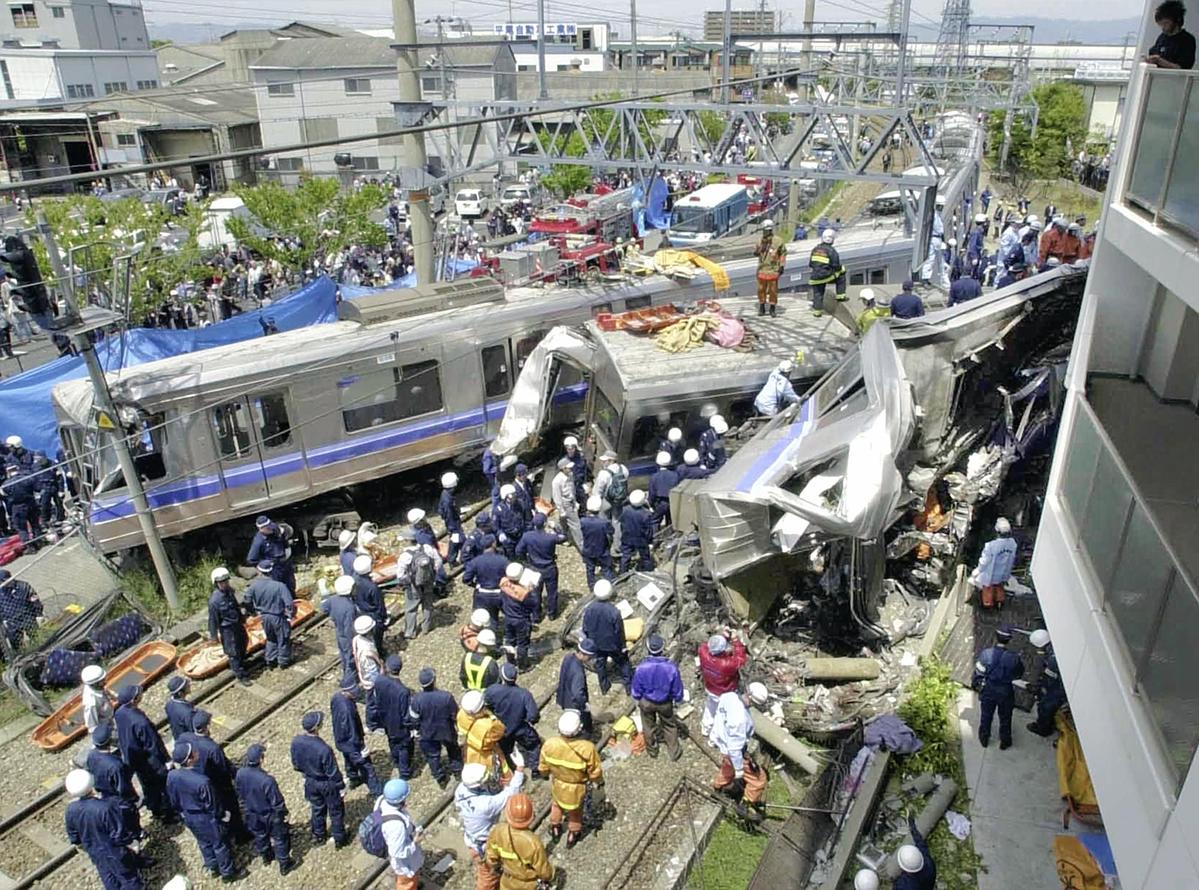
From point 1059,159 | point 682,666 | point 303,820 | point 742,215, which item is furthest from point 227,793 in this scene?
point 1059,159

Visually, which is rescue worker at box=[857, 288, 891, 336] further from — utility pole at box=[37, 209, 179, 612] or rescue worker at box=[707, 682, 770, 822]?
utility pole at box=[37, 209, 179, 612]

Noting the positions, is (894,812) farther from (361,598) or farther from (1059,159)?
(1059,159)

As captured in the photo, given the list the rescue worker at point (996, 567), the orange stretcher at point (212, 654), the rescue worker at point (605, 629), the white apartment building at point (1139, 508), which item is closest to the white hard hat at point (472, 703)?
the rescue worker at point (605, 629)

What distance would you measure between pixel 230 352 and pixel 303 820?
258 inches

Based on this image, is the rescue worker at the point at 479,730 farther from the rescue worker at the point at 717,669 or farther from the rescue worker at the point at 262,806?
the rescue worker at the point at 717,669

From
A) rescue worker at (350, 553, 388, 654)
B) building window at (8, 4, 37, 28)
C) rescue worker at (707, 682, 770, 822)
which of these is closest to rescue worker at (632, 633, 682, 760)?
rescue worker at (707, 682, 770, 822)

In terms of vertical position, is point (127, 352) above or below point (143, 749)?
above

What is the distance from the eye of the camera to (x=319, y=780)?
7.43 meters

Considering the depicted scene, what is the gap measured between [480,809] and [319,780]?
4.90 ft

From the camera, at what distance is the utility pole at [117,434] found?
9242 millimetres

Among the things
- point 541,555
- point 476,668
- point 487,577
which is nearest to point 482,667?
point 476,668

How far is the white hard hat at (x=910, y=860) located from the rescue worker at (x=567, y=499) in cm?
606

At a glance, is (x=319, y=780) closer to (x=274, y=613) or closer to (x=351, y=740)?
(x=351, y=740)

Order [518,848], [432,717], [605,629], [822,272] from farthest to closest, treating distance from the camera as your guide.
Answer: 1. [822,272]
2. [605,629]
3. [432,717]
4. [518,848]
